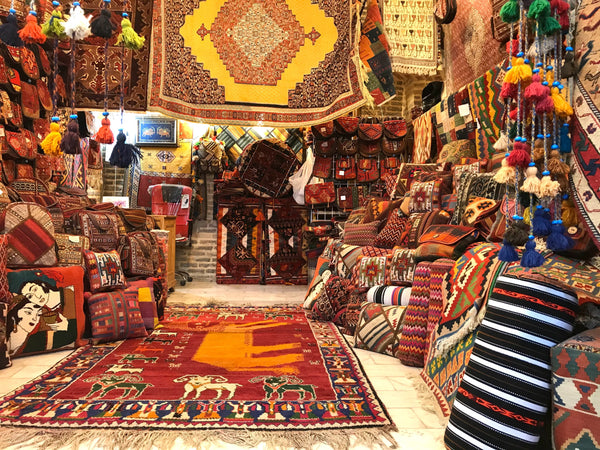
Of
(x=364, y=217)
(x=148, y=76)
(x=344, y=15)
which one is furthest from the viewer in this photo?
(x=364, y=217)

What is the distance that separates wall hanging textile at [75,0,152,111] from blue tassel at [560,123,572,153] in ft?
8.82

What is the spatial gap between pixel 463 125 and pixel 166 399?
361 cm

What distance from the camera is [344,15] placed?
3.47m

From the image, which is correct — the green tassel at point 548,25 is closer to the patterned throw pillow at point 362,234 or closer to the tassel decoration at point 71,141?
the tassel decoration at point 71,141

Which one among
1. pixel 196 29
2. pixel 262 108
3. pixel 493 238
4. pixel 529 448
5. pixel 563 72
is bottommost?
pixel 529 448

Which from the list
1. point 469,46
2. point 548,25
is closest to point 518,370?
point 548,25

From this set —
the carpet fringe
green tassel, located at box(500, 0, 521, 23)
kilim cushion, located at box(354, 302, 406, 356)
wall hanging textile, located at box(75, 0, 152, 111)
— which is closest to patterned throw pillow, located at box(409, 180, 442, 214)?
kilim cushion, located at box(354, 302, 406, 356)

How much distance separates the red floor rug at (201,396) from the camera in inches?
64.9

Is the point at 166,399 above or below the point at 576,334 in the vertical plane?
below

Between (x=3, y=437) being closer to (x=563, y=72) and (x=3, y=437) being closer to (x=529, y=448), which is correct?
(x=529, y=448)

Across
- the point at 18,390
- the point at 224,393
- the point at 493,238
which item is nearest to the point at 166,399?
the point at 224,393

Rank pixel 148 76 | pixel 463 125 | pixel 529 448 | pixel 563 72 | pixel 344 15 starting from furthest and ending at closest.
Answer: pixel 463 125
pixel 344 15
pixel 148 76
pixel 563 72
pixel 529 448

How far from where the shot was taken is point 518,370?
4.17 feet

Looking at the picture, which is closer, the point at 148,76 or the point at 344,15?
the point at 148,76
